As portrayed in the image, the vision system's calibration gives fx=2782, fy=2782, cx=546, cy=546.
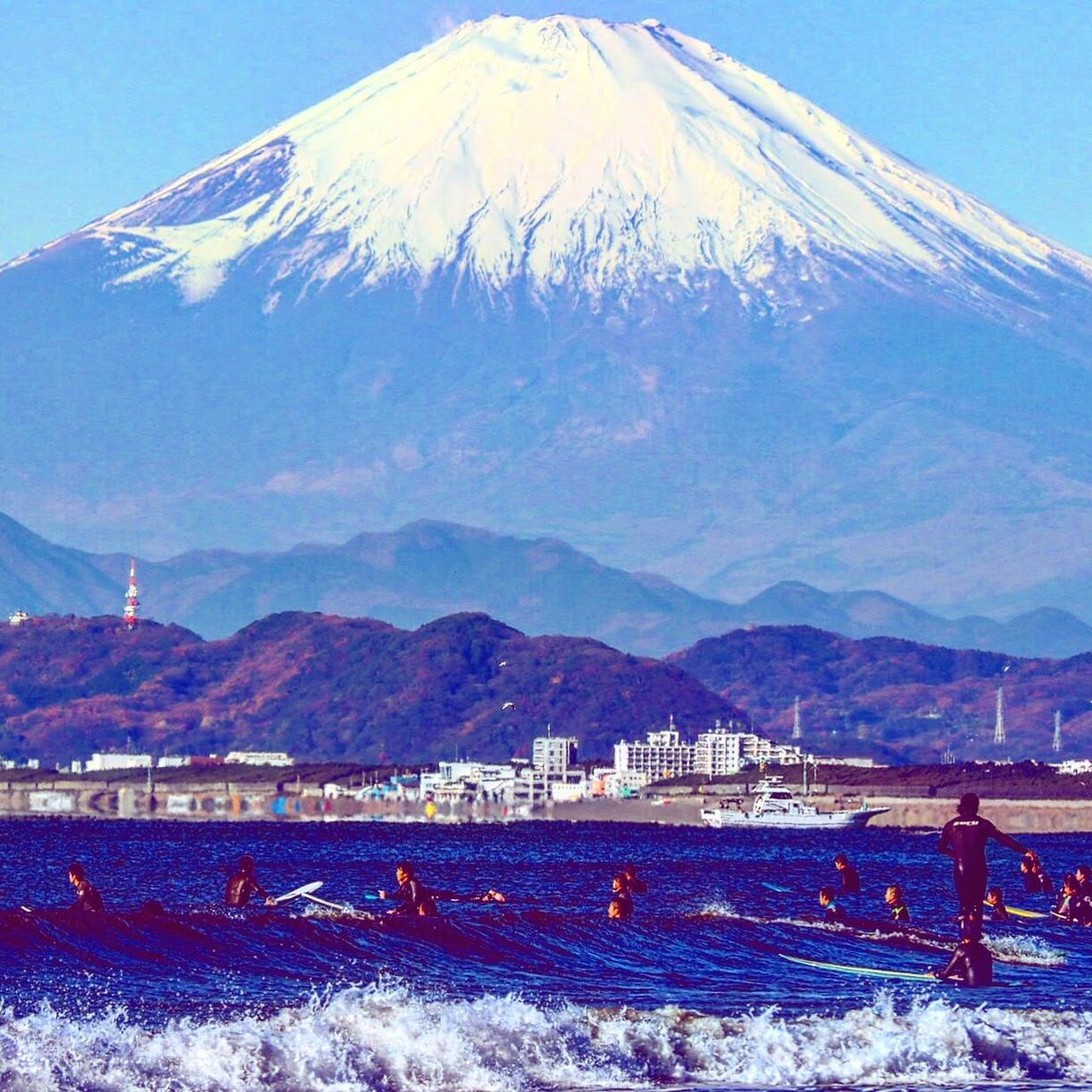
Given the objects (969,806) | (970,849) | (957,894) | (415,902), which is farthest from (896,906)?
(970,849)

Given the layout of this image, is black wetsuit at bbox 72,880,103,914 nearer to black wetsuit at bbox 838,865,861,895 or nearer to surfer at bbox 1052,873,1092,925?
black wetsuit at bbox 838,865,861,895

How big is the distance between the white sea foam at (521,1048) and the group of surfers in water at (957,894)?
3.76ft

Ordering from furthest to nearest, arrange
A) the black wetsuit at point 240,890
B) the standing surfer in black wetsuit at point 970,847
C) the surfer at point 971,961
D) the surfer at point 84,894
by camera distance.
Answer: the black wetsuit at point 240,890 → the surfer at point 84,894 → the surfer at point 971,961 → the standing surfer in black wetsuit at point 970,847

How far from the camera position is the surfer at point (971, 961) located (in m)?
34.4

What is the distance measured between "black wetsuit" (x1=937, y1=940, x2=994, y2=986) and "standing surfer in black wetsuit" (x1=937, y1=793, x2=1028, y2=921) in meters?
1.16

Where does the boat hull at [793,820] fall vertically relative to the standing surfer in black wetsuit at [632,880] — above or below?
above

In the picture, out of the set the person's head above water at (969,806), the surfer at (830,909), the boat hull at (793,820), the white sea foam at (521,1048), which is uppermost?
the boat hull at (793,820)

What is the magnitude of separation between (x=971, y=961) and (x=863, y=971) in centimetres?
907

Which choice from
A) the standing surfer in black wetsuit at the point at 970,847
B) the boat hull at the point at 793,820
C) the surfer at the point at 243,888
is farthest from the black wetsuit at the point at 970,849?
the boat hull at the point at 793,820

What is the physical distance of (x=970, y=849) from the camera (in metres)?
33.2

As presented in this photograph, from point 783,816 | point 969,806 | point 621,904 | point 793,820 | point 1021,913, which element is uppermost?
point 783,816

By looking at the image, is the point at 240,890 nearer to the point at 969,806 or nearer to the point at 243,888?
the point at 243,888

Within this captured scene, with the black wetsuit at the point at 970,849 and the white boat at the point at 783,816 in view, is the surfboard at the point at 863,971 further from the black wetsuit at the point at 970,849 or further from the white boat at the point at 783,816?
the white boat at the point at 783,816

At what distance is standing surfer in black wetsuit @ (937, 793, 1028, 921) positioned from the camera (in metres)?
33.2
